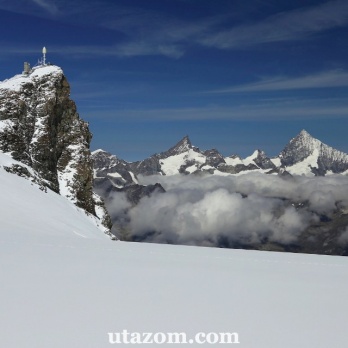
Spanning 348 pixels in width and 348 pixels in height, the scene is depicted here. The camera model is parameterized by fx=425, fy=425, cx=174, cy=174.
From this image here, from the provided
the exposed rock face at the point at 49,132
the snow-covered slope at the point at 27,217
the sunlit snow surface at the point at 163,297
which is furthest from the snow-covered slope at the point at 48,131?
the sunlit snow surface at the point at 163,297

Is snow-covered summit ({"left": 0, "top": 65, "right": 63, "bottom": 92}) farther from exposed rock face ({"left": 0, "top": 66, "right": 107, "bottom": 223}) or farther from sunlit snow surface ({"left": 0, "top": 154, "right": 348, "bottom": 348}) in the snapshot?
sunlit snow surface ({"left": 0, "top": 154, "right": 348, "bottom": 348})

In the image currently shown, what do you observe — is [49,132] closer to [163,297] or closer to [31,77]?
[31,77]

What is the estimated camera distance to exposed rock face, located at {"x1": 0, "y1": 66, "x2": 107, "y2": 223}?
78562 millimetres

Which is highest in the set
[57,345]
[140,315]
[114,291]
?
[114,291]

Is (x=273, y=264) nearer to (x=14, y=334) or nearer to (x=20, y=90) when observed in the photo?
(x=14, y=334)

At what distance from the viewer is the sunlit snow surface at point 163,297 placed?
888cm

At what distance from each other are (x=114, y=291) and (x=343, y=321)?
228 inches

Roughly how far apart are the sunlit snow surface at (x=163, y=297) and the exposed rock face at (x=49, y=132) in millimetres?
59208

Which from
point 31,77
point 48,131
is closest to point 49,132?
point 48,131

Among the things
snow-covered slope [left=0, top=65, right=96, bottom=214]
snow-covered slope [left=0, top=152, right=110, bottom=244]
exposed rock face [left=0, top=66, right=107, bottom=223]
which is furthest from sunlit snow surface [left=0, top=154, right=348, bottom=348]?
snow-covered slope [left=0, top=65, right=96, bottom=214]

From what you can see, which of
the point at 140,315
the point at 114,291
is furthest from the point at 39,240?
the point at 140,315

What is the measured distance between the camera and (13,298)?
33.4 feet

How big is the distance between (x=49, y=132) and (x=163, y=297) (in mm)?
80652

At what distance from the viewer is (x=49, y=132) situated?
8688 centimetres
